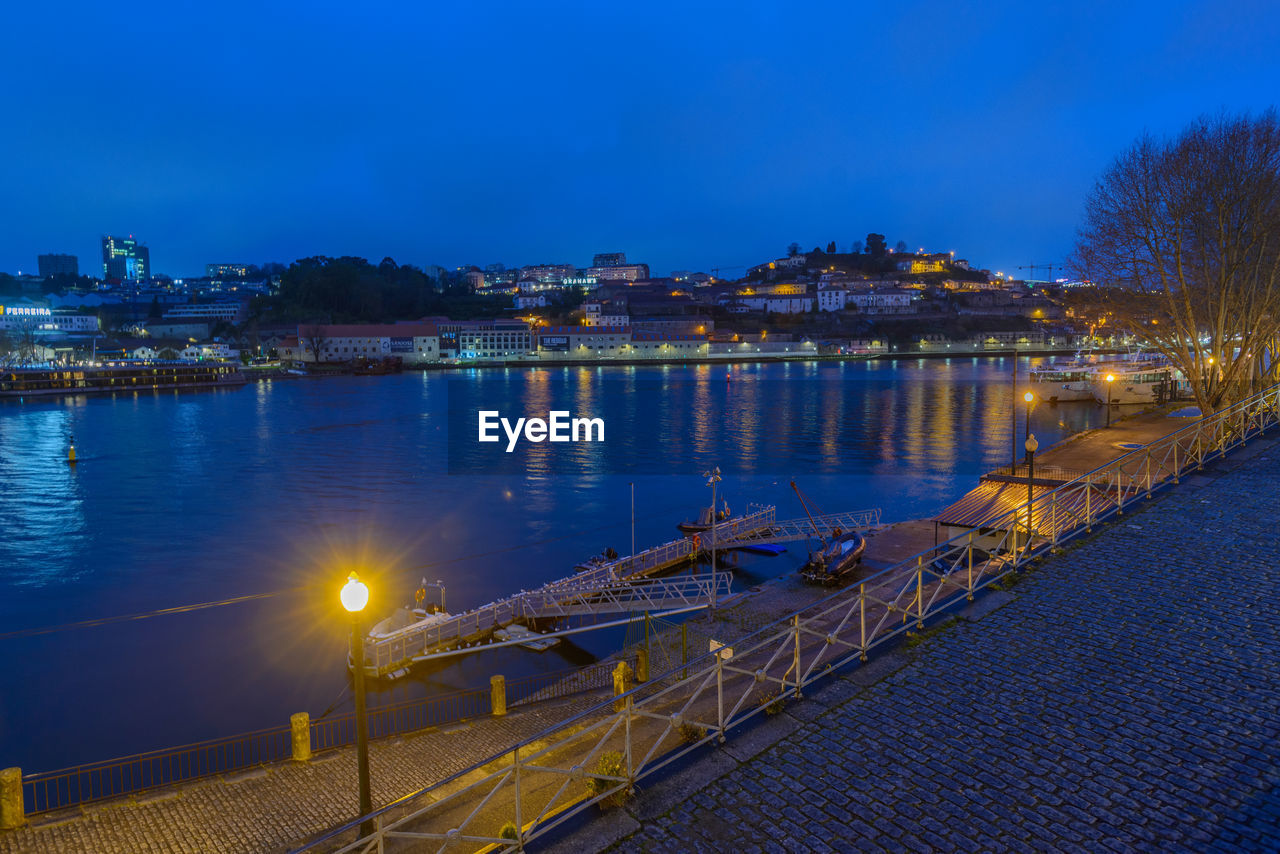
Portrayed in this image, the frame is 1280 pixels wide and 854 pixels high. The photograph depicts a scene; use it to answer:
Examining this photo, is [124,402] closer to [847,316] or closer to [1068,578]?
[1068,578]

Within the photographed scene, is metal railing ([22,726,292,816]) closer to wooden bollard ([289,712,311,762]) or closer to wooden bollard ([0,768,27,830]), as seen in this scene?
wooden bollard ([289,712,311,762])

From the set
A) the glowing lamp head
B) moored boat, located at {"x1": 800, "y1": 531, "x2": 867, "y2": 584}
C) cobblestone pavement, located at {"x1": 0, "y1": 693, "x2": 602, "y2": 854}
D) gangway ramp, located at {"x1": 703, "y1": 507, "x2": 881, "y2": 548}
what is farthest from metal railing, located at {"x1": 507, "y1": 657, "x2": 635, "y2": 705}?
gangway ramp, located at {"x1": 703, "y1": 507, "x2": 881, "y2": 548}

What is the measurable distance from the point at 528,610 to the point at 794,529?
26.5ft

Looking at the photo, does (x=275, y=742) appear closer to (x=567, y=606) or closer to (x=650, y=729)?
(x=567, y=606)

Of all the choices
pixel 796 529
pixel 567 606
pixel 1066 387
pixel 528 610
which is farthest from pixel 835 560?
pixel 1066 387

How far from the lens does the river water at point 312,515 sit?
11984 mm

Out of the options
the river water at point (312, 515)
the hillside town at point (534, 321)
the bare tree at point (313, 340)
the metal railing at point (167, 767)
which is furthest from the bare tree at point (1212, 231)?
the bare tree at point (313, 340)

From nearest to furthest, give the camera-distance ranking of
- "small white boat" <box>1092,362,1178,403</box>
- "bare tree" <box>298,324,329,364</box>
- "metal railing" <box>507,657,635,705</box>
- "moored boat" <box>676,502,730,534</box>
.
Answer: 1. "metal railing" <box>507,657,635,705</box>
2. "moored boat" <box>676,502,730,534</box>
3. "small white boat" <box>1092,362,1178,403</box>
4. "bare tree" <box>298,324,329,364</box>

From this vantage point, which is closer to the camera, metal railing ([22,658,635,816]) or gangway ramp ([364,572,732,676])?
metal railing ([22,658,635,816])

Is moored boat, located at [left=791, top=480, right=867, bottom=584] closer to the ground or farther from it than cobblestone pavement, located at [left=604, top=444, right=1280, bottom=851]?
closer to the ground

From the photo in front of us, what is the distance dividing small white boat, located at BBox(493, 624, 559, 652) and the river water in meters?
0.23

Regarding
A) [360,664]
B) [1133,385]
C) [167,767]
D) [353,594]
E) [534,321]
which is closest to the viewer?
[353,594]

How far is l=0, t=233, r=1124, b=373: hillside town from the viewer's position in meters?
99.4

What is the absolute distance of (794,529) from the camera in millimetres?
18688
